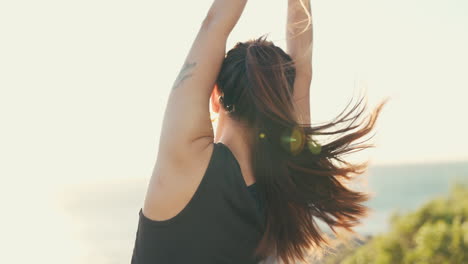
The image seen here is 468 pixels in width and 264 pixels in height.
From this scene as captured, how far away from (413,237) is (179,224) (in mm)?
3245

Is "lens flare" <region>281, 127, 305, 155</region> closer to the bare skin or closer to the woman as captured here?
the woman

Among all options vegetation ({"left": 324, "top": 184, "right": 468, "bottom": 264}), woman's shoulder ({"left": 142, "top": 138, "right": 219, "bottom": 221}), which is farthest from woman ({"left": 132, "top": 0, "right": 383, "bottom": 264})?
vegetation ({"left": 324, "top": 184, "right": 468, "bottom": 264})

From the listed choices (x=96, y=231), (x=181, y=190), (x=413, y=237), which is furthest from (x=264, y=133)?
(x=96, y=231)

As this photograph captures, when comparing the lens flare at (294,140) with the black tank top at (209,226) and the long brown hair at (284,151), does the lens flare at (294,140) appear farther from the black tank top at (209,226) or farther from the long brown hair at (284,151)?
the black tank top at (209,226)

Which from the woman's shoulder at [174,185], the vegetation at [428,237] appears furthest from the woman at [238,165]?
the vegetation at [428,237]

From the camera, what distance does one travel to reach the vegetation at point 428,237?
3.84 metres

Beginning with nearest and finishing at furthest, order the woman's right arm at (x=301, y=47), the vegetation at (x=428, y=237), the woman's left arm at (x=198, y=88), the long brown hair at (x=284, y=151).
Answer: the woman's left arm at (x=198, y=88), the long brown hair at (x=284, y=151), the woman's right arm at (x=301, y=47), the vegetation at (x=428, y=237)

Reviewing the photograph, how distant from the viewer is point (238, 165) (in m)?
1.69

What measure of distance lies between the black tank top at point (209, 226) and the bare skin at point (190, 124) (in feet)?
0.11

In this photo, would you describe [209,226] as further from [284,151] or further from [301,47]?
[301,47]

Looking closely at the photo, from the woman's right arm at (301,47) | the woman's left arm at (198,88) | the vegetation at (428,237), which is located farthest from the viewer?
the vegetation at (428,237)

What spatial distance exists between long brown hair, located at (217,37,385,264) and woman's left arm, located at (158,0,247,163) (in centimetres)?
13

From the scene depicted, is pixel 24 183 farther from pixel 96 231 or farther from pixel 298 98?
pixel 298 98

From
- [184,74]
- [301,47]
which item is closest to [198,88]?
[184,74]
